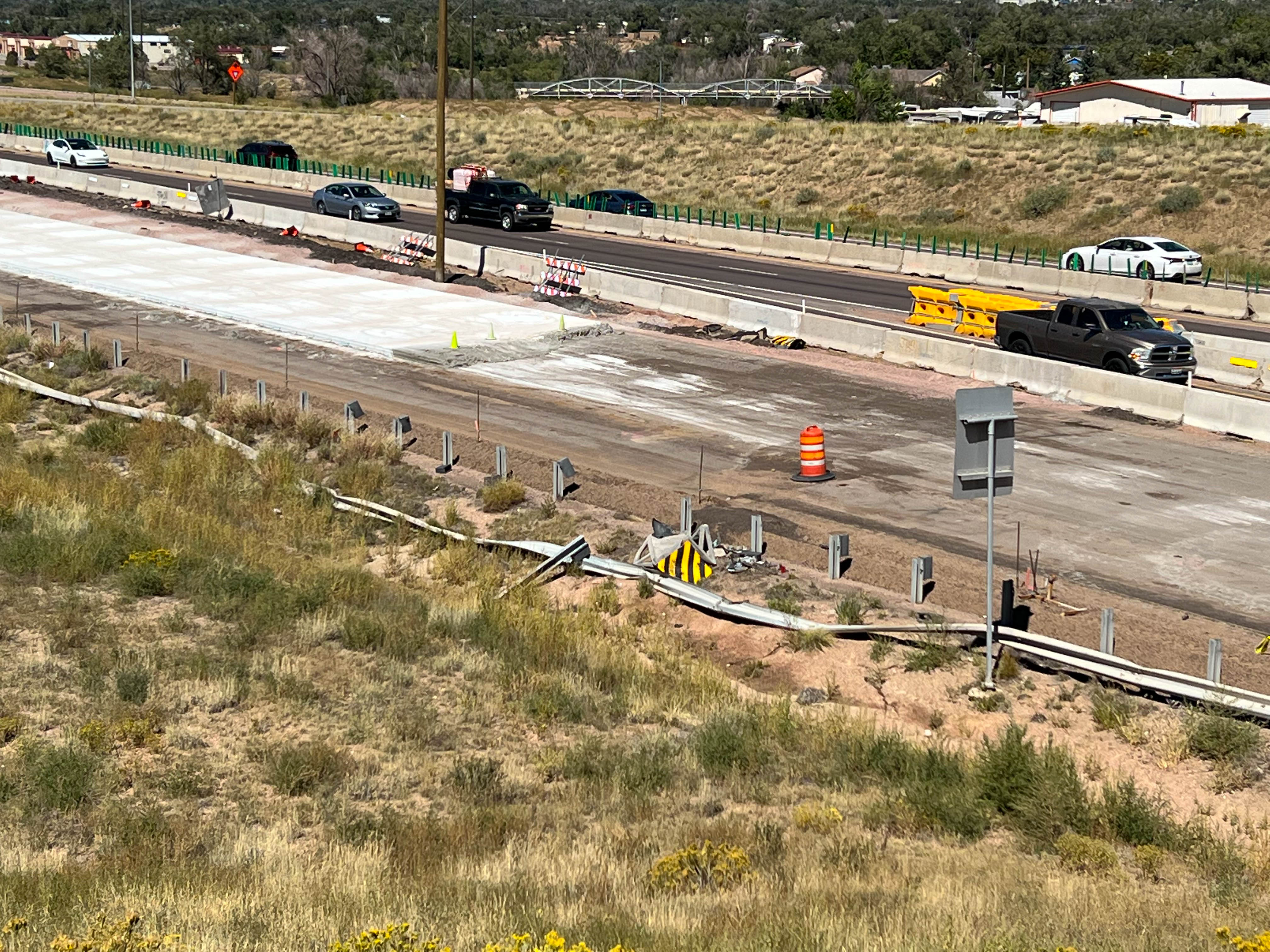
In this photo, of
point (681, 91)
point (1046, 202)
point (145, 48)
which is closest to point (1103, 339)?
point (1046, 202)

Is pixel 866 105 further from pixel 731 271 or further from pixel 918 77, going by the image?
pixel 918 77

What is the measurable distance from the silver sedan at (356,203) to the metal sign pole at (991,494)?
40.3m

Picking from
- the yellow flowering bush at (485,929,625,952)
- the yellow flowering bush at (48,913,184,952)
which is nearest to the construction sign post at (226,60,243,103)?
the yellow flowering bush at (48,913,184,952)

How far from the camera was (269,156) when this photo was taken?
6806 centimetres

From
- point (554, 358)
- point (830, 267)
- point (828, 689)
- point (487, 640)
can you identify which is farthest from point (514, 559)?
point (830, 267)

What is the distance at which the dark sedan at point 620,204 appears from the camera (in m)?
54.4

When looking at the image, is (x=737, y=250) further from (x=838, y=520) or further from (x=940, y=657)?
(x=940, y=657)

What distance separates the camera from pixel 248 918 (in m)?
8.35

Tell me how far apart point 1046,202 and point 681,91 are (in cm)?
6702

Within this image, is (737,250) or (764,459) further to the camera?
(737,250)

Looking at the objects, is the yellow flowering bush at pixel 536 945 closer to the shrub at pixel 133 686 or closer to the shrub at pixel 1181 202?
the shrub at pixel 133 686

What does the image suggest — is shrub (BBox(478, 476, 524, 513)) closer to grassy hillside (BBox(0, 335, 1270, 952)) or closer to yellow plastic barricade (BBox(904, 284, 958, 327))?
grassy hillside (BBox(0, 335, 1270, 952))

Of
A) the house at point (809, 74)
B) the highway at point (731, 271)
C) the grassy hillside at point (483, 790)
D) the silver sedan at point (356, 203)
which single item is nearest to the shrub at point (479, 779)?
the grassy hillside at point (483, 790)

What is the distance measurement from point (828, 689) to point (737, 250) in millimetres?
36294
